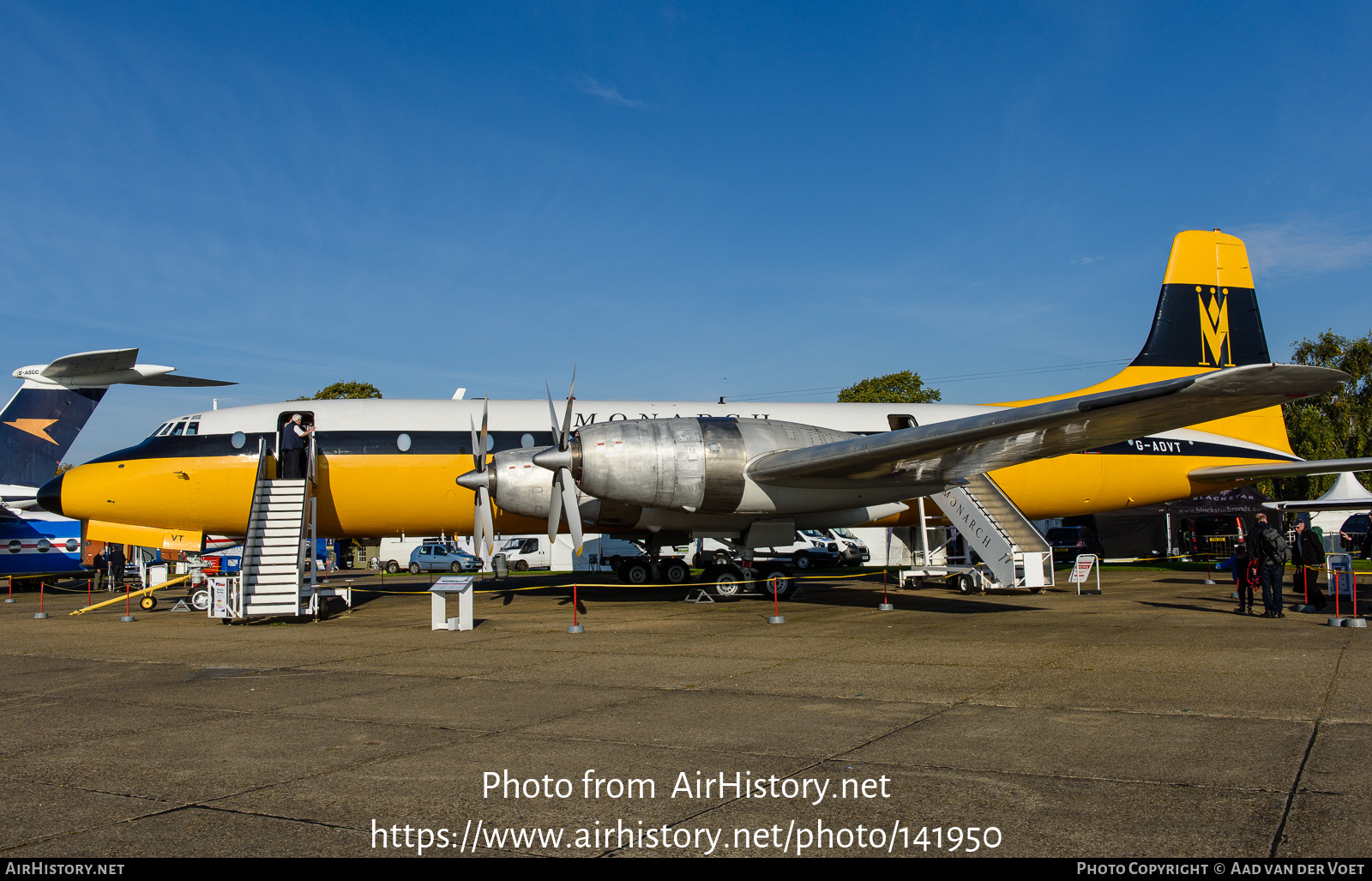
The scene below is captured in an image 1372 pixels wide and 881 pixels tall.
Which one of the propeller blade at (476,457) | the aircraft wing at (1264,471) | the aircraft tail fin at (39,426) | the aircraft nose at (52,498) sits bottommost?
the aircraft wing at (1264,471)

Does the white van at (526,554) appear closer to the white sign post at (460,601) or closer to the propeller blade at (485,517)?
the propeller blade at (485,517)

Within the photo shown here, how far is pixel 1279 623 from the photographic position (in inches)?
535

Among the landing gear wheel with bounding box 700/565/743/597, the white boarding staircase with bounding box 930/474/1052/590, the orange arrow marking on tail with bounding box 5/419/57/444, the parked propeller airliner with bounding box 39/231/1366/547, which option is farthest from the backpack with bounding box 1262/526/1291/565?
the orange arrow marking on tail with bounding box 5/419/57/444

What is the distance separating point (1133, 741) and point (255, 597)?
1511 centimetres

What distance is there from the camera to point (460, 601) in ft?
47.1

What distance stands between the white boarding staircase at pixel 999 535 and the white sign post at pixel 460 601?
10162 millimetres

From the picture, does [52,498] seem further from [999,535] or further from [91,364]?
[999,535]

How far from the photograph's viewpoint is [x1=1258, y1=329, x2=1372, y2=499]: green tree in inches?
1839

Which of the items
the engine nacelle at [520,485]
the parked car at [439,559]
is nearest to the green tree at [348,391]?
the parked car at [439,559]

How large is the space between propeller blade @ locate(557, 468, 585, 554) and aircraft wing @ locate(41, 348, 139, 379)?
22594 mm

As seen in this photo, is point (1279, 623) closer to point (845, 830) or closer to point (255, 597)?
point (845, 830)

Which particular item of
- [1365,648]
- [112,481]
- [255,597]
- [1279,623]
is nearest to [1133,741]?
[1365,648]

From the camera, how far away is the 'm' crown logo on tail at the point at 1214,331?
2402 cm
